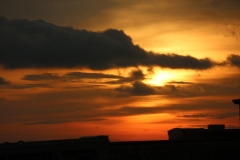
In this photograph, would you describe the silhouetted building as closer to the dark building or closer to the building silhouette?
the dark building

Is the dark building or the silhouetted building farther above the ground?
the silhouetted building

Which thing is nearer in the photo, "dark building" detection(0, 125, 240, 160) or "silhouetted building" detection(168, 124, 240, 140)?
"dark building" detection(0, 125, 240, 160)

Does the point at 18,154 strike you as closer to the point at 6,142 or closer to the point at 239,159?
the point at 6,142

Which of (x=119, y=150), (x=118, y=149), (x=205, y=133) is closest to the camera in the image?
(x=118, y=149)

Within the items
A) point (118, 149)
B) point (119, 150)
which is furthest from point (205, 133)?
point (118, 149)

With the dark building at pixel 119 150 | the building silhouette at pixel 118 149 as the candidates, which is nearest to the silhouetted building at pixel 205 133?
the dark building at pixel 119 150

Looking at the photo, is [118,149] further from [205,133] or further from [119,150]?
[205,133]

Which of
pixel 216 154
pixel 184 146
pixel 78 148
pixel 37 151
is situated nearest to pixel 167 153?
pixel 184 146

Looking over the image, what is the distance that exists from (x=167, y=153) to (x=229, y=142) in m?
7.44

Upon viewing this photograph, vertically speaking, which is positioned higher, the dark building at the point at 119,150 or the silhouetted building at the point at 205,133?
the silhouetted building at the point at 205,133

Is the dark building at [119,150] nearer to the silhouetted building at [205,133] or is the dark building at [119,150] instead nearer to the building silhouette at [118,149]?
the building silhouette at [118,149]

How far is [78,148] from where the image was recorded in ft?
185

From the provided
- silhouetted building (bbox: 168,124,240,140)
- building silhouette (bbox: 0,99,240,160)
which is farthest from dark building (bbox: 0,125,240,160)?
silhouetted building (bbox: 168,124,240,140)

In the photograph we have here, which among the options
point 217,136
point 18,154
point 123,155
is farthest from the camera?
point 217,136
